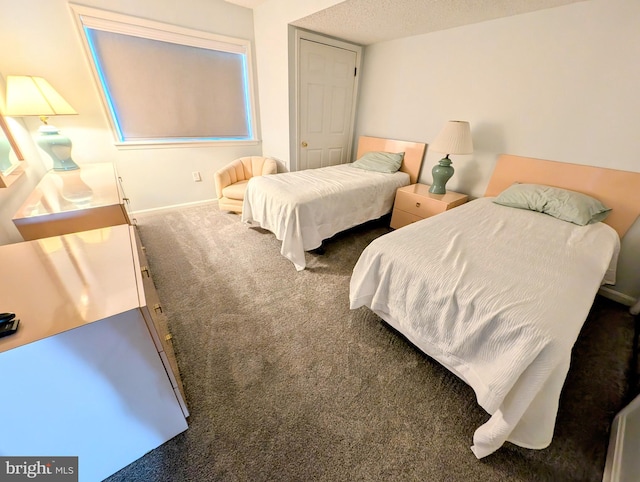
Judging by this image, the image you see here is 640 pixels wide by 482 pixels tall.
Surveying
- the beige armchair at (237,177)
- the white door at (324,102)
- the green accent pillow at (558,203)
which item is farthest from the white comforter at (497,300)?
the white door at (324,102)

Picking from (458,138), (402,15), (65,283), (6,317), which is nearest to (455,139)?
(458,138)

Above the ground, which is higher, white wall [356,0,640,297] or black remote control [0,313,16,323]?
white wall [356,0,640,297]

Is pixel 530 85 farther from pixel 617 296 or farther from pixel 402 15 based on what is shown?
pixel 617 296

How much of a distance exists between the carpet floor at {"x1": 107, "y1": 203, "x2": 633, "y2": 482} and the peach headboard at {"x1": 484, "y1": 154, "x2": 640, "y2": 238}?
75 centimetres

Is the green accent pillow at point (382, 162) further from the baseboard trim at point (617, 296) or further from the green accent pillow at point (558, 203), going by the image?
the baseboard trim at point (617, 296)

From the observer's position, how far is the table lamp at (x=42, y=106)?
5.92ft

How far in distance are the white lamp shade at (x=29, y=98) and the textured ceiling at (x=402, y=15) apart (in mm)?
2148

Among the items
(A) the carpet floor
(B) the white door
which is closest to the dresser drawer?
(A) the carpet floor

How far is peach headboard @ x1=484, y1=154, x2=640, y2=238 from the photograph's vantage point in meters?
1.81

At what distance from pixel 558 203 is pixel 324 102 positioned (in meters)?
2.73

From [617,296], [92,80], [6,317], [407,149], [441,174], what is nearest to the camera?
[6,317]

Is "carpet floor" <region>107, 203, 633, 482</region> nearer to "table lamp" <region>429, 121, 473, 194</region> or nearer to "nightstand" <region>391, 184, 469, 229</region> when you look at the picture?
"nightstand" <region>391, 184, 469, 229</region>

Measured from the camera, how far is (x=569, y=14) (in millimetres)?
1845

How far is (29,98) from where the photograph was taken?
185cm
